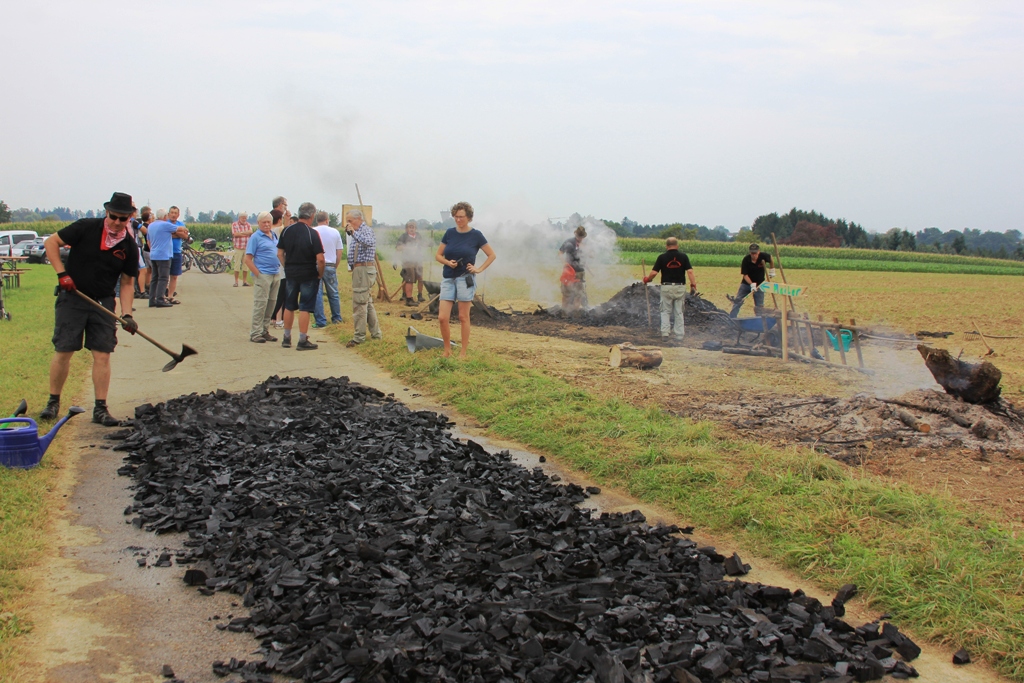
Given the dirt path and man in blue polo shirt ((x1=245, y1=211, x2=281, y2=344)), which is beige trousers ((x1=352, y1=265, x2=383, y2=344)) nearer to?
man in blue polo shirt ((x1=245, y1=211, x2=281, y2=344))

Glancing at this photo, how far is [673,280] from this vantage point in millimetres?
13242

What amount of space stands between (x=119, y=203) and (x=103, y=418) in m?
1.93

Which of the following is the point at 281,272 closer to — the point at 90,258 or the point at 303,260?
the point at 303,260

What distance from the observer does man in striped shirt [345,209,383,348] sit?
11.4 meters

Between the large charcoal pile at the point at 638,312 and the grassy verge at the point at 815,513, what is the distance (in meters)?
8.09

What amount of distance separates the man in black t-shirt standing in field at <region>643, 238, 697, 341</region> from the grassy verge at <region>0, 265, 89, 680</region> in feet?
29.1

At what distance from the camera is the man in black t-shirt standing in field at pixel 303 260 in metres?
10.7

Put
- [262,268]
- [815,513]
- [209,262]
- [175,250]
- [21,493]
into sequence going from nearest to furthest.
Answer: [815,513] → [21,493] → [262,268] → [175,250] → [209,262]

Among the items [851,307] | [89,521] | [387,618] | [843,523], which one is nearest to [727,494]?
[843,523]

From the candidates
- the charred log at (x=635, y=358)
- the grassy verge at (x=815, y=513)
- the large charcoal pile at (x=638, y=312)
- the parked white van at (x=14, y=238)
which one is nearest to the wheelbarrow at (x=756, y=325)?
the large charcoal pile at (x=638, y=312)

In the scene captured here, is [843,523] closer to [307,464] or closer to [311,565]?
[311,565]

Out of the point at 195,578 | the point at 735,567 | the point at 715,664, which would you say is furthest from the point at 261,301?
the point at 715,664

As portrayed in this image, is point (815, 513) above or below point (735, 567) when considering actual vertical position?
above

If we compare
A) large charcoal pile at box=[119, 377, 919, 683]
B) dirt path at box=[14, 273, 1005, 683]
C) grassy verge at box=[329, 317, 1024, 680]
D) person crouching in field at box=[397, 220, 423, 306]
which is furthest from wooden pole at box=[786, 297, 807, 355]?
person crouching in field at box=[397, 220, 423, 306]
